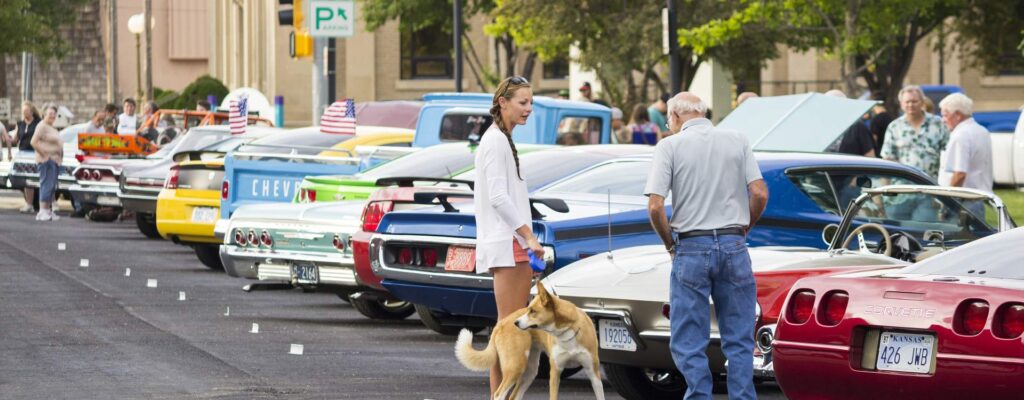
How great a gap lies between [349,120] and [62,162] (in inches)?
378

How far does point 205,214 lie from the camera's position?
59.4 feet

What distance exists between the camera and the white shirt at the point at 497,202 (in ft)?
28.0

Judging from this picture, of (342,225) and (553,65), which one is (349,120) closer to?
(342,225)

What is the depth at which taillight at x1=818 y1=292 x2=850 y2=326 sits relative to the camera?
7.52 meters

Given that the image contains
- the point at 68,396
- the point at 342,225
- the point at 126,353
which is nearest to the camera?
the point at 68,396

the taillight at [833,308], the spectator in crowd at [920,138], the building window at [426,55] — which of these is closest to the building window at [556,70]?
the building window at [426,55]

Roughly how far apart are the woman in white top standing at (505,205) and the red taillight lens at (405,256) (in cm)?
225

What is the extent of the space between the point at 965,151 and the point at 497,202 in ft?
20.5

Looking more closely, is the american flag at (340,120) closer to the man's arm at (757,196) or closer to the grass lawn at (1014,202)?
the grass lawn at (1014,202)

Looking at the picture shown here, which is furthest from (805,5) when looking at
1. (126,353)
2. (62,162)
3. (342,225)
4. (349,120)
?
(126,353)

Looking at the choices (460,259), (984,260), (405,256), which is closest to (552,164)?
(405,256)

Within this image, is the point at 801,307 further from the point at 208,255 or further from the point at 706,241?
the point at 208,255

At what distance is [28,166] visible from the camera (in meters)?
27.6

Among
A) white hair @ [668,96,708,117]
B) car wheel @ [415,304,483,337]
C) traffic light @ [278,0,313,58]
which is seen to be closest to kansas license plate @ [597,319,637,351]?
white hair @ [668,96,708,117]
